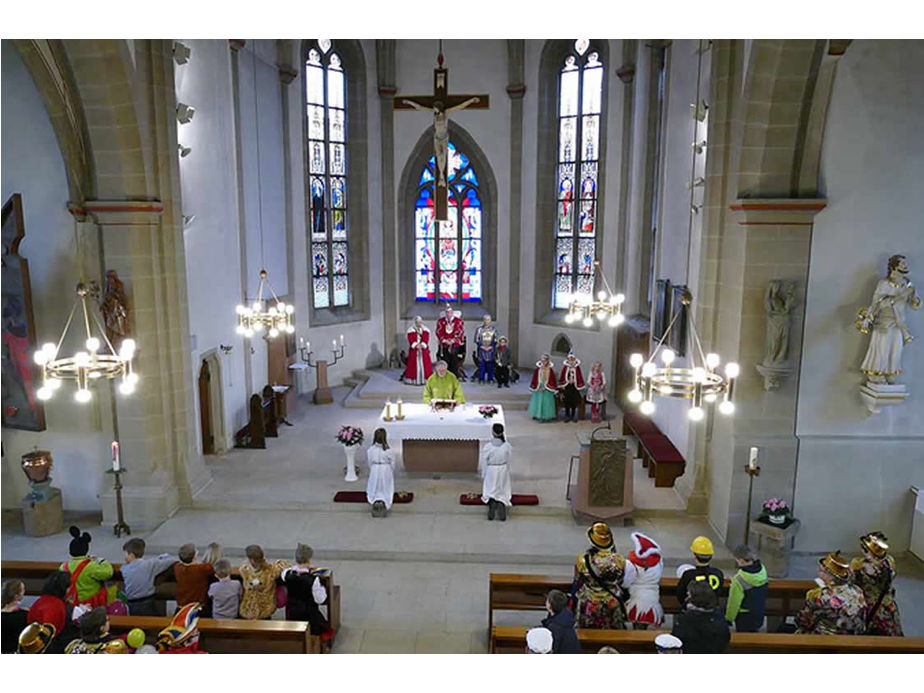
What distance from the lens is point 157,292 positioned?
1130 cm

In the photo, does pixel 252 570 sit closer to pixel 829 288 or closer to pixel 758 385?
pixel 758 385

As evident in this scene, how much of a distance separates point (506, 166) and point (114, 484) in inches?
500

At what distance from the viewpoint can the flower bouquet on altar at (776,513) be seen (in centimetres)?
1046

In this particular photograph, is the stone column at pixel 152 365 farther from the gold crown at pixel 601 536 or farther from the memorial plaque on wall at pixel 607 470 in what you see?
the gold crown at pixel 601 536

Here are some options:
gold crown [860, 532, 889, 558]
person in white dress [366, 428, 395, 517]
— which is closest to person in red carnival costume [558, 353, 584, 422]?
person in white dress [366, 428, 395, 517]

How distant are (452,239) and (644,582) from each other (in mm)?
14692

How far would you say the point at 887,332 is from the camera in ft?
32.3

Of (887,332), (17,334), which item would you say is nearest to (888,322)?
(887,332)

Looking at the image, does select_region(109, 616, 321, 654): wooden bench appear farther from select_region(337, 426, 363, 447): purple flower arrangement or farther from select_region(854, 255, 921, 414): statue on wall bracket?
select_region(854, 255, 921, 414): statue on wall bracket

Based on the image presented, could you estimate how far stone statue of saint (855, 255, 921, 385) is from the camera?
970 cm

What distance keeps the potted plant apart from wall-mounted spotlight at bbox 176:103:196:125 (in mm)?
5356

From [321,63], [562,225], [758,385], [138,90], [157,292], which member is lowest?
[758,385]

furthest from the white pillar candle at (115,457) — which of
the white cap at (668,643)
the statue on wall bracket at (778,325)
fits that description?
the statue on wall bracket at (778,325)

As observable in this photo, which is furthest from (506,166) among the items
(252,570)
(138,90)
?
(252,570)
